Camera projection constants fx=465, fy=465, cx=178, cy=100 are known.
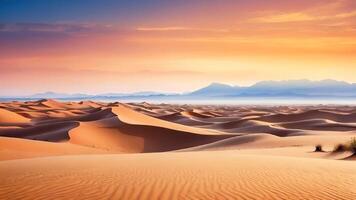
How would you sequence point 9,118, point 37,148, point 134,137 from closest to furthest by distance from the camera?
1. point 37,148
2. point 134,137
3. point 9,118

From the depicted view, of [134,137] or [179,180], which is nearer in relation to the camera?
[179,180]

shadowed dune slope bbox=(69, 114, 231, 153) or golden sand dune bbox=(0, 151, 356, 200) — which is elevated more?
golden sand dune bbox=(0, 151, 356, 200)

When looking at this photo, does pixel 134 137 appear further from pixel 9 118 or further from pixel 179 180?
pixel 179 180

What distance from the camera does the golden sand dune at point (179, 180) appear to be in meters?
8.79

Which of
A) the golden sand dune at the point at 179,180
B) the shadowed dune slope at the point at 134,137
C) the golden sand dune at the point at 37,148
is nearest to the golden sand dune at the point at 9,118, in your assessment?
the shadowed dune slope at the point at 134,137

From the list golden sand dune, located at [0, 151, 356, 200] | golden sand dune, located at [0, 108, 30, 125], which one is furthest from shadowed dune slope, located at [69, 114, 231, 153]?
golden sand dune, located at [0, 151, 356, 200]

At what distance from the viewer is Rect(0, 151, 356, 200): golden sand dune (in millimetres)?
8789

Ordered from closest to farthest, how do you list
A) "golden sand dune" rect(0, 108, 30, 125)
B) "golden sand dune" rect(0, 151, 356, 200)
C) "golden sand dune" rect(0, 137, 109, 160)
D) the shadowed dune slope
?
"golden sand dune" rect(0, 151, 356, 200)
"golden sand dune" rect(0, 137, 109, 160)
the shadowed dune slope
"golden sand dune" rect(0, 108, 30, 125)

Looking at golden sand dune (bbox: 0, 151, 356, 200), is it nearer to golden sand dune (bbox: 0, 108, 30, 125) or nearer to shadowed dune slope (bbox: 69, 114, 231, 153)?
shadowed dune slope (bbox: 69, 114, 231, 153)

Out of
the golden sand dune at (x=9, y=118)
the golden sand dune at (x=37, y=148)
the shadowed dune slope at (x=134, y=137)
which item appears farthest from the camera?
the golden sand dune at (x=9, y=118)

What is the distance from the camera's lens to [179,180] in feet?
34.3

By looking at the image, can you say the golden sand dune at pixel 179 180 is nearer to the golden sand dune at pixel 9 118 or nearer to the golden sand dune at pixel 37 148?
the golden sand dune at pixel 37 148

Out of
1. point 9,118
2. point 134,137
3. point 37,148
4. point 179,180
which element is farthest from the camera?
point 9,118

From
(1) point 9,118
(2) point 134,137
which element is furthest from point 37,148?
(1) point 9,118
